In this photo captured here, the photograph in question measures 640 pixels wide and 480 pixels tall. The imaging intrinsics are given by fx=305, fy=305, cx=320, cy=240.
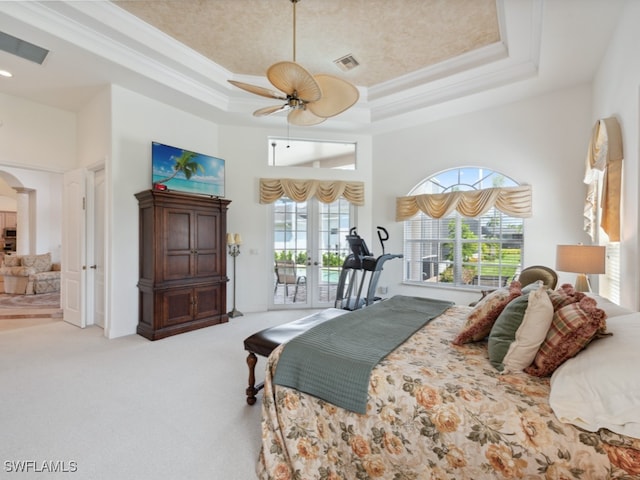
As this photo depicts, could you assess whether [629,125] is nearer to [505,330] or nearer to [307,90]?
[505,330]

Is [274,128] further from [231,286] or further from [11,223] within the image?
[11,223]

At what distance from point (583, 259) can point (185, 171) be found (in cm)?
483

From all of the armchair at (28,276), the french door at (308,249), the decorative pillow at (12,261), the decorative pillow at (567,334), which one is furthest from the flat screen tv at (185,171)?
the decorative pillow at (12,261)

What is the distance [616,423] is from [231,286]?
4868 mm

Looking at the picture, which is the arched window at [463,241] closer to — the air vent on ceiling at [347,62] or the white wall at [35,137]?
the air vent on ceiling at [347,62]

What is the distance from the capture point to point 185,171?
4.46 m

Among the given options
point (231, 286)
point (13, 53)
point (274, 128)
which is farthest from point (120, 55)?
point (231, 286)

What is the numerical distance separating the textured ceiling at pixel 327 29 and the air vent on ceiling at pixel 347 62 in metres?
0.06

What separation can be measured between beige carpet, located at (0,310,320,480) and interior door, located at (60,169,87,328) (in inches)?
29.0

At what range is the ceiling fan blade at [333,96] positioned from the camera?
2.64 meters

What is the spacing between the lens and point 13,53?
3.23m

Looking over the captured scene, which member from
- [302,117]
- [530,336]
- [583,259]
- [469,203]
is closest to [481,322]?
[530,336]

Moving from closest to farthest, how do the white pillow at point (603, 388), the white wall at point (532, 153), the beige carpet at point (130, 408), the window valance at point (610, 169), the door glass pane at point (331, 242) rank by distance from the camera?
the white pillow at point (603, 388) → the beige carpet at point (130, 408) → the window valance at point (610, 169) → the white wall at point (532, 153) → the door glass pane at point (331, 242)

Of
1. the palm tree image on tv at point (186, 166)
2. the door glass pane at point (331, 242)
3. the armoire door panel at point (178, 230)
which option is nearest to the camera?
the armoire door panel at point (178, 230)
